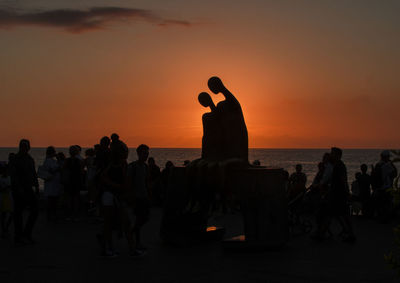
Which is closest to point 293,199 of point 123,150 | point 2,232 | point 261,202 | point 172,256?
point 261,202

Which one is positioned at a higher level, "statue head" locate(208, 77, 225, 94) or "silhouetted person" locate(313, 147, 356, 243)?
"statue head" locate(208, 77, 225, 94)

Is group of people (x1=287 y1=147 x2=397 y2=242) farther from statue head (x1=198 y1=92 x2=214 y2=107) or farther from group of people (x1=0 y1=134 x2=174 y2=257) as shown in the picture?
group of people (x1=0 y1=134 x2=174 y2=257)

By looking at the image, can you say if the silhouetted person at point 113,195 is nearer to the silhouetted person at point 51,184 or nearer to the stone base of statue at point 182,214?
the stone base of statue at point 182,214

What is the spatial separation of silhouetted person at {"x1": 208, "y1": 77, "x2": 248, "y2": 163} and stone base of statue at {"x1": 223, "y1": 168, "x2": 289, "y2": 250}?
0.48m

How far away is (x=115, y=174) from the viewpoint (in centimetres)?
932

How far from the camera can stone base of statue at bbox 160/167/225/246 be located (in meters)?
10.6

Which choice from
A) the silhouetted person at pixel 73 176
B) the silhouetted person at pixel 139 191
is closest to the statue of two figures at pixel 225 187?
the silhouetted person at pixel 139 191

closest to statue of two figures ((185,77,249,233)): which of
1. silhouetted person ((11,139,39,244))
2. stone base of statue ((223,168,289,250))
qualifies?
stone base of statue ((223,168,289,250))

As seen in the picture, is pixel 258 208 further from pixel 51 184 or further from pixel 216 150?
pixel 51 184

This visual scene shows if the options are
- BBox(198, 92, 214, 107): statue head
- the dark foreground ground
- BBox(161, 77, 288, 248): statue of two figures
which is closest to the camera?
the dark foreground ground

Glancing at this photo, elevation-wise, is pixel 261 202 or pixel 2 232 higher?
pixel 261 202

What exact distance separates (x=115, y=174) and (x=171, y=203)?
1.89 meters

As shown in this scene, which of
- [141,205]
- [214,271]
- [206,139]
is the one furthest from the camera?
[206,139]

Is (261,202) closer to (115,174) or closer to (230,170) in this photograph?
(230,170)
